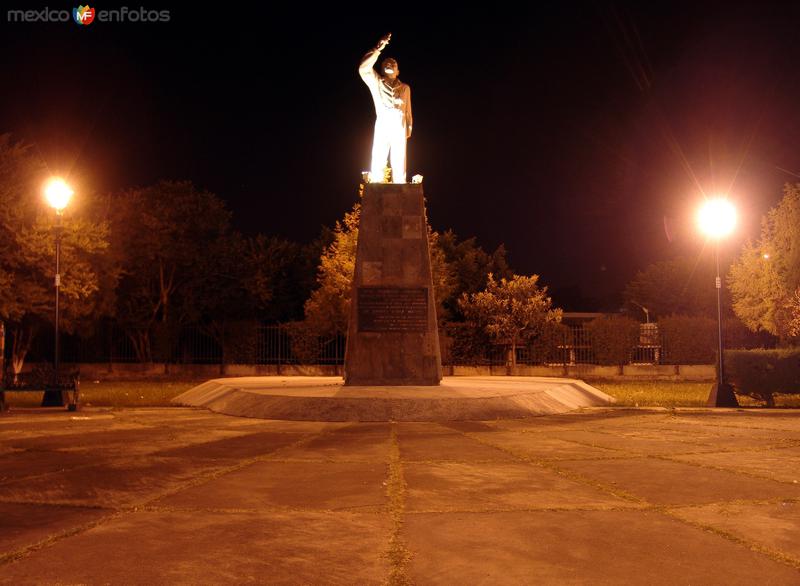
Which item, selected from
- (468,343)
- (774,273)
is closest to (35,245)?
(468,343)

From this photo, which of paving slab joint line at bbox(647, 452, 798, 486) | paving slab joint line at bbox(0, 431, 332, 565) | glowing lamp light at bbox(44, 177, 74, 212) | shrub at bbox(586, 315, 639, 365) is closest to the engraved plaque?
paving slab joint line at bbox(0, 431, 332, 565)

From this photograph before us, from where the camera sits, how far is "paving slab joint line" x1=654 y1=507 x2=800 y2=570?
4.36m

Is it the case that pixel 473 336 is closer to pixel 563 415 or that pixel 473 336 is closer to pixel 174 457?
pixel 563 415

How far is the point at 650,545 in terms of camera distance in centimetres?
468

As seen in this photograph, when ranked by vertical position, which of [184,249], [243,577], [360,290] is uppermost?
[184,249]

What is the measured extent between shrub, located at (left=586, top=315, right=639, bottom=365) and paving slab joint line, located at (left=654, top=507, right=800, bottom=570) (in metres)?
27.3

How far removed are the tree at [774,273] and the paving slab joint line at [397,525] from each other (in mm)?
29267

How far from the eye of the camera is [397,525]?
5.21 m

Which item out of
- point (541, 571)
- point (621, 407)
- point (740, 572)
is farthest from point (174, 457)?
point (621, 407)

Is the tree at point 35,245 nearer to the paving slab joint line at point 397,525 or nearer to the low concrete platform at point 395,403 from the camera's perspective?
the low concrete platform at point 395,403

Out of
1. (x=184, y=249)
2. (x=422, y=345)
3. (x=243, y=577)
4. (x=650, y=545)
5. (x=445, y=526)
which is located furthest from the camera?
(x=184, y=249)

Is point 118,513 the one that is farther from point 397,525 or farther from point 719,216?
point 719,216

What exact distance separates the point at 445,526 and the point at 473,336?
27.5m

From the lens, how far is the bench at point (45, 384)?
1508 cm
